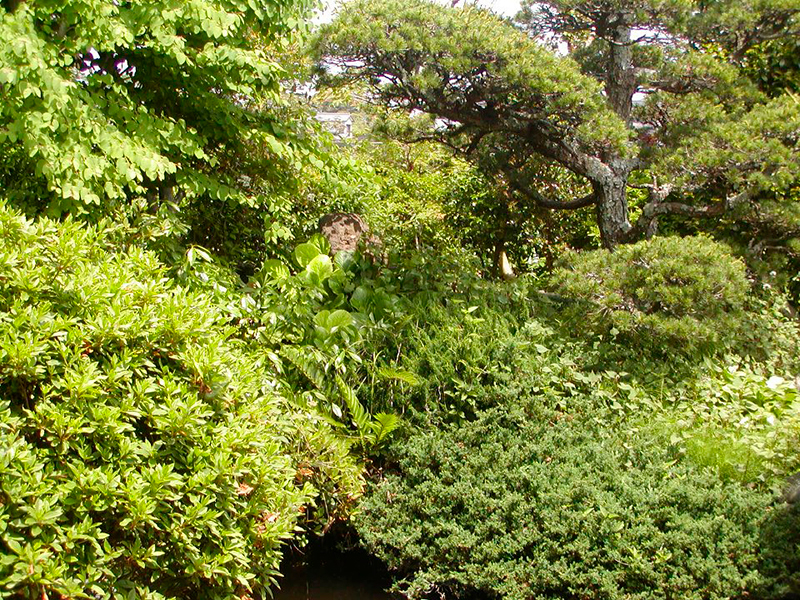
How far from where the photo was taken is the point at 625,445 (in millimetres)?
4398

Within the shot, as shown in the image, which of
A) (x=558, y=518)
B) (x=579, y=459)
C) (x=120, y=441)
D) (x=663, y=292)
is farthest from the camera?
(x=663, y=292)

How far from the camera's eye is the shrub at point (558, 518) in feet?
11.7

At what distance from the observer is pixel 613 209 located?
21.0 ft

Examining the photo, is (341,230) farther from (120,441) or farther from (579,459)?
(120,441)

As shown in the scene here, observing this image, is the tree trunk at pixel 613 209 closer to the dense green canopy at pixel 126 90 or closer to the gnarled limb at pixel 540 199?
the gnarled limb at pixel 540 199

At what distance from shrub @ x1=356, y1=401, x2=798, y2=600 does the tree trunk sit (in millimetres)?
2319

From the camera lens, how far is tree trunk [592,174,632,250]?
6338mm

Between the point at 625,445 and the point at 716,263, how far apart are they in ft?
5.25

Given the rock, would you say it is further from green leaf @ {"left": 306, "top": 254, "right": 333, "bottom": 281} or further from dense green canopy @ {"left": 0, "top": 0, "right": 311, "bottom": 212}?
dense green canopy @ {"left": 0, "top": 0, "right": 311, "bottom": 212}

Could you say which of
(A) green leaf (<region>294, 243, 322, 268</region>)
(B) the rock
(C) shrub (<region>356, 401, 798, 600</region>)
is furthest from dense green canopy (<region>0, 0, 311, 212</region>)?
(C) shrub (<region>356, 401, 798, 600</region>)

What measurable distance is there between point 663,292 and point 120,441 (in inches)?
144

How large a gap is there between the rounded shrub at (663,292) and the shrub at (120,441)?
107 inches

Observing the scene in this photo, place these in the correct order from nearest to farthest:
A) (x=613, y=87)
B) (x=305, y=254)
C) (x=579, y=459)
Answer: (x=579, y=459) < (x=305, y=254) < (x=613, y=87)

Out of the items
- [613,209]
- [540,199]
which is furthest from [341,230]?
[613,209]
